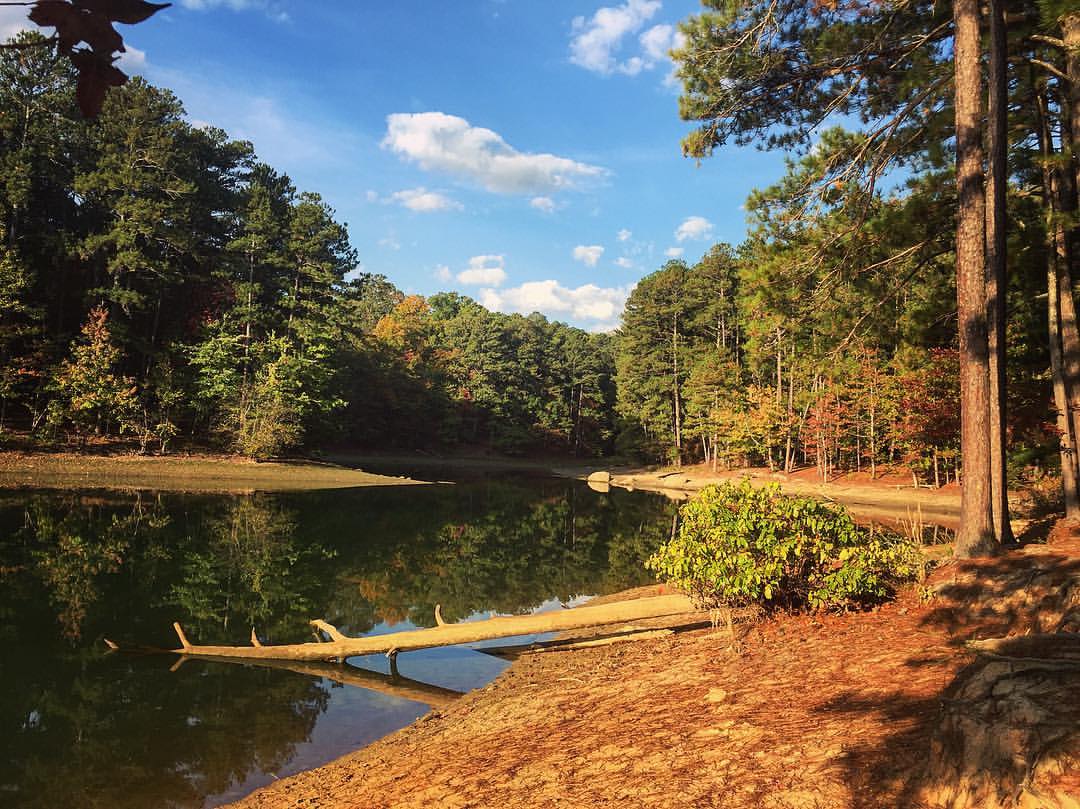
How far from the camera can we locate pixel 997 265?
869 centimetres

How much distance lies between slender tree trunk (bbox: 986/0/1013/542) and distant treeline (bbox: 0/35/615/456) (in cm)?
3613

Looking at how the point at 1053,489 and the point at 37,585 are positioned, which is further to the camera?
the point at 1053,489

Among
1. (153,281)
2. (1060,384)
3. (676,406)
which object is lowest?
(1060,384)

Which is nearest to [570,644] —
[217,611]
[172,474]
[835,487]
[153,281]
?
[217,611]

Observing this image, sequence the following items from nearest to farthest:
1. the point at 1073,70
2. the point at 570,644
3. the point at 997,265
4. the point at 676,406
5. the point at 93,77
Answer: the point at 93,77, the point at 997,265, the point at 570,644, the point at 1073,70, the point at 676,406

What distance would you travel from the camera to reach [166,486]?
104ft

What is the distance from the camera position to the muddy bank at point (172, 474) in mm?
30250

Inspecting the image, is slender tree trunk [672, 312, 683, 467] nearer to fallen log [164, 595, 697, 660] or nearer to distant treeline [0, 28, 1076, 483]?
distant treeline [0, 28, 1076, 483]

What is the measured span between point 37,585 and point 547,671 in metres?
10.6

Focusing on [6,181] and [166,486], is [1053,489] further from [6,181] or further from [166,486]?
[6,181]

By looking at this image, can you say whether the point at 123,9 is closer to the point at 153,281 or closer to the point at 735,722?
the point at 735,722

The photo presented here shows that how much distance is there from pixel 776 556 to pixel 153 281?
44926mm

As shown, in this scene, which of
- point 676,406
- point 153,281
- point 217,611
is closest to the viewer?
point 217,611

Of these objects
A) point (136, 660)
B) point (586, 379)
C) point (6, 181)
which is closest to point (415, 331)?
point (586, 379)
